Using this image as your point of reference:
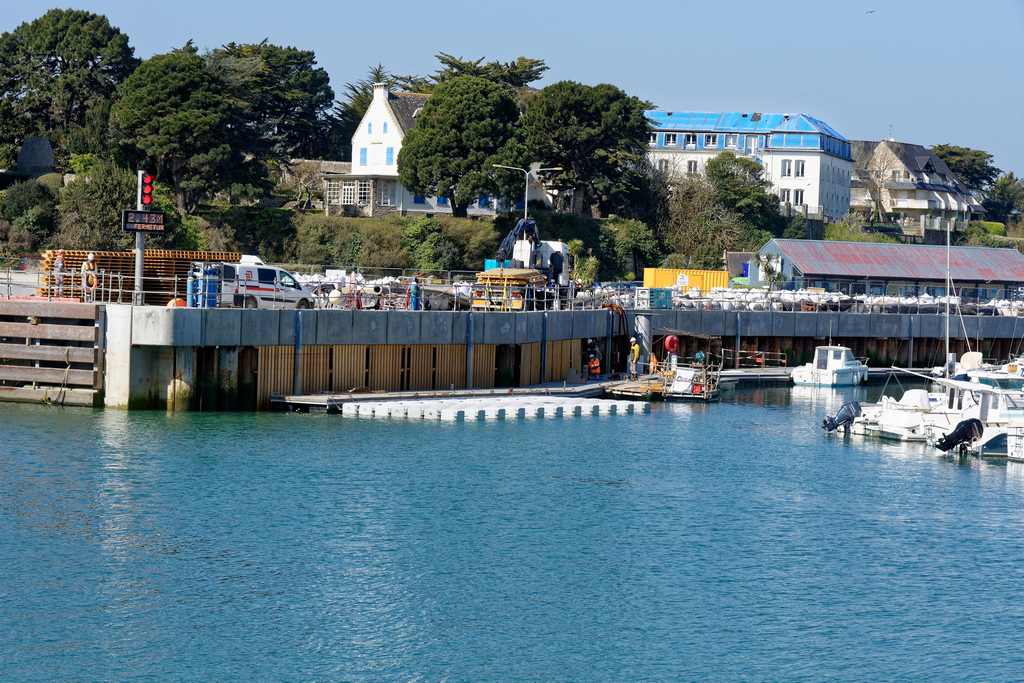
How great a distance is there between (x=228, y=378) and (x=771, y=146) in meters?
102

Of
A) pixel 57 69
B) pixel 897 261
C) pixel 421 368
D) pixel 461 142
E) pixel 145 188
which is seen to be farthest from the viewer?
pixel 897 261

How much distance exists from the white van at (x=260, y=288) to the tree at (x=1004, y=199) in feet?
451

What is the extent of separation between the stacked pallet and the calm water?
17.4 feet

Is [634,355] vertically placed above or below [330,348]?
below

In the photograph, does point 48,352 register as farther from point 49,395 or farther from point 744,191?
point 744,191

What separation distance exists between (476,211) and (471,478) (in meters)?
65.0

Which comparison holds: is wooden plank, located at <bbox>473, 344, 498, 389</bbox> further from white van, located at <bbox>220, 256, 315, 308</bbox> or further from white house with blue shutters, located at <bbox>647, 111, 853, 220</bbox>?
white house with blue shutters, located at <bbox>647, 111, 853, 220</bbox>

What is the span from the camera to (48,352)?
4119 cm

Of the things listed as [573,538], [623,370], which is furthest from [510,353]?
[573,538]

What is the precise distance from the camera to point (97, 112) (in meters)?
80.2

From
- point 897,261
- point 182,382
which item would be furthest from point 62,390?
point 897,261

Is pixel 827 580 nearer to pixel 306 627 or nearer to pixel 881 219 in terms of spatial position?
pixel 306 627

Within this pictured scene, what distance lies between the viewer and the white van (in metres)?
43.1

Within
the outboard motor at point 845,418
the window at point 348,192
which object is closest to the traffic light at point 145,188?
the outboard motor at point 845,418
